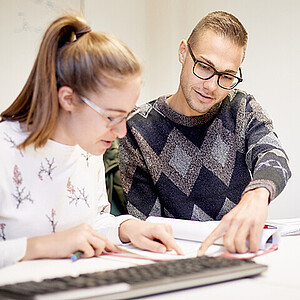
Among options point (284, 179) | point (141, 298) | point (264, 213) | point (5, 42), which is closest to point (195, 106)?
point (284, 179)

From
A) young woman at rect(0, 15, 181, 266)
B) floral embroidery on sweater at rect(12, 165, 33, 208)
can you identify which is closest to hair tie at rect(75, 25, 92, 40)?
young woman at rect(0, 15, 181, 266)

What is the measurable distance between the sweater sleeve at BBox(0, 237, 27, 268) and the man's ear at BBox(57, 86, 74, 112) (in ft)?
1.03

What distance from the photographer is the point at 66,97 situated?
1027mm

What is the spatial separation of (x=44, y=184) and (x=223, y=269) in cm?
52

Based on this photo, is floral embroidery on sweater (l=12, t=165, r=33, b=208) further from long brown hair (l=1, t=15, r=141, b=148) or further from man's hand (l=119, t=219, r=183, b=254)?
man's hand (l=119, t=219, r=183, b=254)

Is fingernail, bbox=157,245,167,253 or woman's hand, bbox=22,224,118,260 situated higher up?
woman's hand, bbox=22,224,118,260

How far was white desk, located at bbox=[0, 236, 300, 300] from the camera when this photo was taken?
0.65 metres

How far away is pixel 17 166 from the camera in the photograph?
1.04m

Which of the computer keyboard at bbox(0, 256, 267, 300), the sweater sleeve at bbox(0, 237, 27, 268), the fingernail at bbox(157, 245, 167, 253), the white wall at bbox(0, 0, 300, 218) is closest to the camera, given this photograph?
the computer keyboard at bbox(0, 256, 267, 300)

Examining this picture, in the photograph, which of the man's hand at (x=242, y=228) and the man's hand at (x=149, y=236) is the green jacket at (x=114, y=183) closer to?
the man's hand at (x=149, y=236)

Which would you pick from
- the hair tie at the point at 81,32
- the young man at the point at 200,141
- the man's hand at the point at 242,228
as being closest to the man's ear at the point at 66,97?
the hair tie at the point at 81,32

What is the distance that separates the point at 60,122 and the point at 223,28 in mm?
746

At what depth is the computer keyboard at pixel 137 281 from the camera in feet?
1.92

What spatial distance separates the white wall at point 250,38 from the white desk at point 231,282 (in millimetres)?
1489
